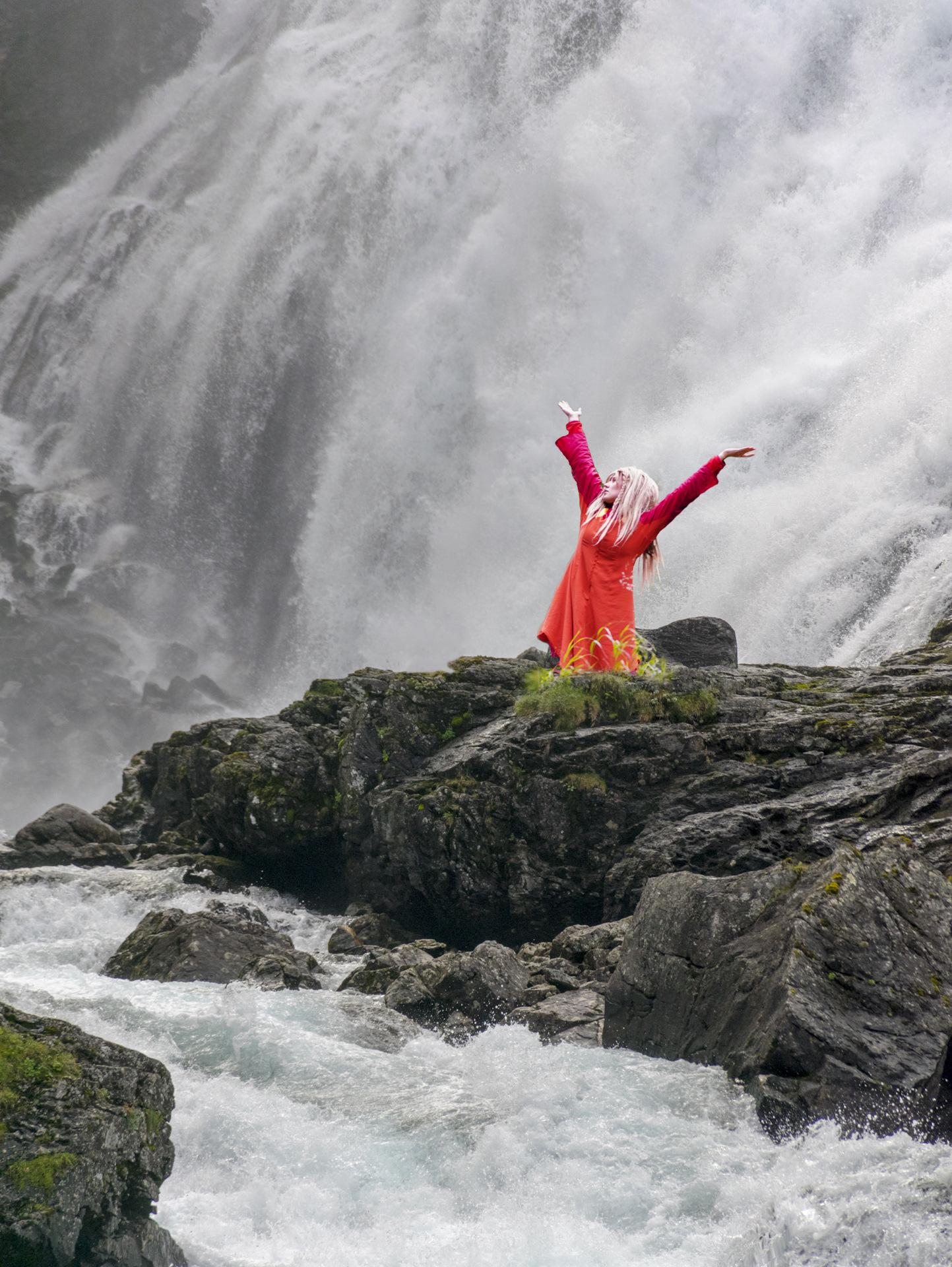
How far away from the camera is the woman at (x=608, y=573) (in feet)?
40.8

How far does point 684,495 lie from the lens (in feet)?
39.3

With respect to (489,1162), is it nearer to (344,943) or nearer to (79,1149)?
(79,1149)

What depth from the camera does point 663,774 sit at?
10.8 metres

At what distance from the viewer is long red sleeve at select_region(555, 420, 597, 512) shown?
42.5 ft

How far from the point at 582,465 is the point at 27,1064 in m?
10.6

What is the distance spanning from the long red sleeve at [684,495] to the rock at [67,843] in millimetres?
10751

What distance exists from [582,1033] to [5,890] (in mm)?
10032

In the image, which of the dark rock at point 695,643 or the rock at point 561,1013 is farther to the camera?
the dark rock at point 695,643

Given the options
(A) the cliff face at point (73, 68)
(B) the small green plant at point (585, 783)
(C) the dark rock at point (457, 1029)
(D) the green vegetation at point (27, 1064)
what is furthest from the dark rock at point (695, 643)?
(A) the cliff face at point (73, 68)

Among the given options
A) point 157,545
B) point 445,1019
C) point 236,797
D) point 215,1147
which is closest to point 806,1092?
point 215,1147

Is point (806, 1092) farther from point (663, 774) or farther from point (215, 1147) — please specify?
point (663, 774)

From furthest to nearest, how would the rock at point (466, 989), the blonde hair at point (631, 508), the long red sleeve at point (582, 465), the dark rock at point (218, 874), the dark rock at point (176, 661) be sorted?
the dark rock at point (176, 661)
the dark rock at point (218, 874)
the long red sleeve at point (582, 465)
the blonde hair at point (631, 508)
the rock at point (466, 989)

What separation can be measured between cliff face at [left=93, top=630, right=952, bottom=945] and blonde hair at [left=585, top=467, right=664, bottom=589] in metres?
1.78

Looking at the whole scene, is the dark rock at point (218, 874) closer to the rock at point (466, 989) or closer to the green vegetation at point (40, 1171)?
the rock at point (466, 989)
